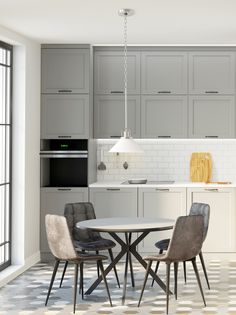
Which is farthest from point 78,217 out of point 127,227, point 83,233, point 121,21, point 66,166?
point 121,21

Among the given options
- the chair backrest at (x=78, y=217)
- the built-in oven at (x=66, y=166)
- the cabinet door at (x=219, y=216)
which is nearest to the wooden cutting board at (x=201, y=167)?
the cabinet door at (x=219, y=216)

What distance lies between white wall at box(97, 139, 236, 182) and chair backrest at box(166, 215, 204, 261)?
3.26m

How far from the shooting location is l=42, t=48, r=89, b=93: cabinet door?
845 centimetres

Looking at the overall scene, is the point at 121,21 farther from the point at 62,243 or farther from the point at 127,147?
the point at 62,243

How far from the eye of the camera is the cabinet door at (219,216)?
327 inches

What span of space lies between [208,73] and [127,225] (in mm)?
3218

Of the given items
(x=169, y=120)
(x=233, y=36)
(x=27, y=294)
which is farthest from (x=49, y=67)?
(x=27, y=294)

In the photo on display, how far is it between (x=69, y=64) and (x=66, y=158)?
1.25 meters

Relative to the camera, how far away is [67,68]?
27.7 feet

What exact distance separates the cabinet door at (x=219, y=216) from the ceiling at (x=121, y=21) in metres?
1.90

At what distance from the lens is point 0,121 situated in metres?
7.39

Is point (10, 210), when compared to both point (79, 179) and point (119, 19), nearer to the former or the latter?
point (79, 179)

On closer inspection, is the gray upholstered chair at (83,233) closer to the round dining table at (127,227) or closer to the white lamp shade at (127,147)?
the round dining table at (127,227)

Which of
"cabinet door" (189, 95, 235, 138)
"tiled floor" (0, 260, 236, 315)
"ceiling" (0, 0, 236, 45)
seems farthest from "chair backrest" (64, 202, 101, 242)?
"cabinet door" (189, 95, 235, 138)
